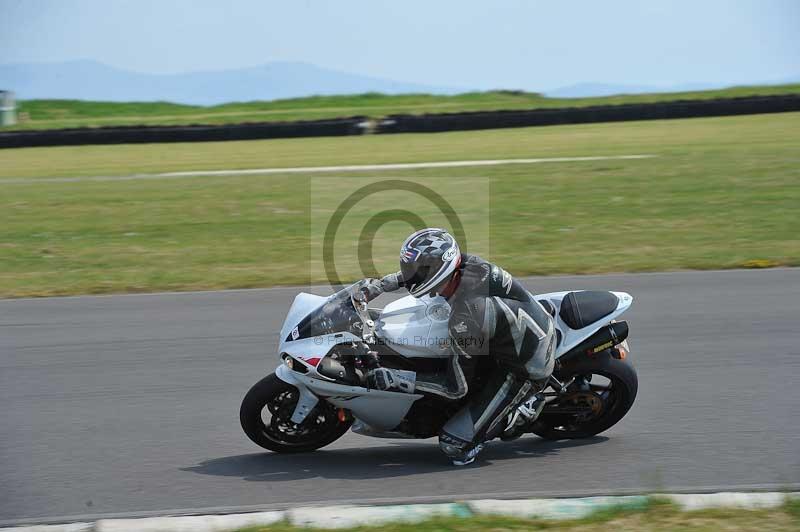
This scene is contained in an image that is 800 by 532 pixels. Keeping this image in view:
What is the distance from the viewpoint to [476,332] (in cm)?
505

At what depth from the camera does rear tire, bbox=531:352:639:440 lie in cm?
548

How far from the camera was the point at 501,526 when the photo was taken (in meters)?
4.19

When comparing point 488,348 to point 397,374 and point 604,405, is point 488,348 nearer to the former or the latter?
point 397,374

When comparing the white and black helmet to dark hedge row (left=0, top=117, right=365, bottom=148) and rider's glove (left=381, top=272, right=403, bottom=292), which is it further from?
dark hedge row (left=0, top=117, right=365, bottom=148)

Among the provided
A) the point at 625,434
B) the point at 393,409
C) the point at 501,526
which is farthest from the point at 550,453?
the point at 501,526

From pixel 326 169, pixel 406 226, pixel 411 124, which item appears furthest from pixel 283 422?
pixel 411 124

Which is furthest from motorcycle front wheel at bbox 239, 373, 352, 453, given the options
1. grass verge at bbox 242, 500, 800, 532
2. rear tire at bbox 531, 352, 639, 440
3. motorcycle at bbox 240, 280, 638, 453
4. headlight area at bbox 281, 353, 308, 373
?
rear tire at bbox 531, 352, 639, 440

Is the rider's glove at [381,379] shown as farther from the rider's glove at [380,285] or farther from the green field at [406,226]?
the green field at [406,226]

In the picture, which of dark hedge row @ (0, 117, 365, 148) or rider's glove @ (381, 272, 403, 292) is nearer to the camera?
rider's glove @ (381, 272, 403, 292)

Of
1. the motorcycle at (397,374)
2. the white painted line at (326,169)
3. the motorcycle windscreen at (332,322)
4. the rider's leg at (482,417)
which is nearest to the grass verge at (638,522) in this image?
the rider's leg at (482,417)

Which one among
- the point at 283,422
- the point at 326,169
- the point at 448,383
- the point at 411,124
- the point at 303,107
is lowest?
the point at 283,422

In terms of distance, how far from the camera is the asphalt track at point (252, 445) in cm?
493

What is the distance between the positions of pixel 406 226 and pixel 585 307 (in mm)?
9274

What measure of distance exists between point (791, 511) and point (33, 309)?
7547 millimetres
